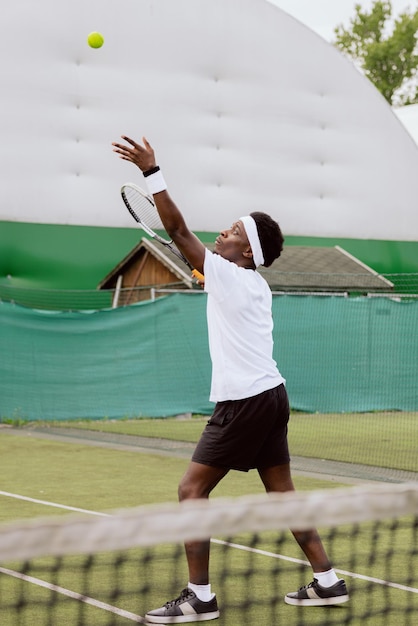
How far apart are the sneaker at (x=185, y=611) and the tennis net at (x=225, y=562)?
143 mm

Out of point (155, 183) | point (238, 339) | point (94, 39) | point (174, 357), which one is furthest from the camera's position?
point (174, 357)

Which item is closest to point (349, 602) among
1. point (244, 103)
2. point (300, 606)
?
point (300, 606)

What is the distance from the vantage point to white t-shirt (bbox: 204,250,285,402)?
4895 mm

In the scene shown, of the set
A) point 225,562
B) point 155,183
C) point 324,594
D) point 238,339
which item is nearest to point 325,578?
point 324,594

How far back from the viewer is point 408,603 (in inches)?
212

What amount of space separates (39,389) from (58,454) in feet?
10.4

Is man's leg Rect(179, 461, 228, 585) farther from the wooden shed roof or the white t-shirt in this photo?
the wooden shed roof

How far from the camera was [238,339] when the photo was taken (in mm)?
4934

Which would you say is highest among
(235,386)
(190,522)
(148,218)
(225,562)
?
(148,218)

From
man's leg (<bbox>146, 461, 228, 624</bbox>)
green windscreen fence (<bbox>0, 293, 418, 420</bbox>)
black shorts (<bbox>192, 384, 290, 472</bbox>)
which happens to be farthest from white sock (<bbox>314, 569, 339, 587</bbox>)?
green windscreen fence (<bbox>0, 293, 418, 420</bbox>)

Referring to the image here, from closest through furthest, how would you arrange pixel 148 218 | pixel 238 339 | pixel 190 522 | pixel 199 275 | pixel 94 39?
pixel 190 522 < pixel 238 339 < pixel 199 275 < pixel 148 218 < pixel 94 39

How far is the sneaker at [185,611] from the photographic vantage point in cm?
493

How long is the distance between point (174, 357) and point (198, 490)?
10369 millimetres

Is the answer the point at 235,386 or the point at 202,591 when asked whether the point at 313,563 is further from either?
the point at 235,386
